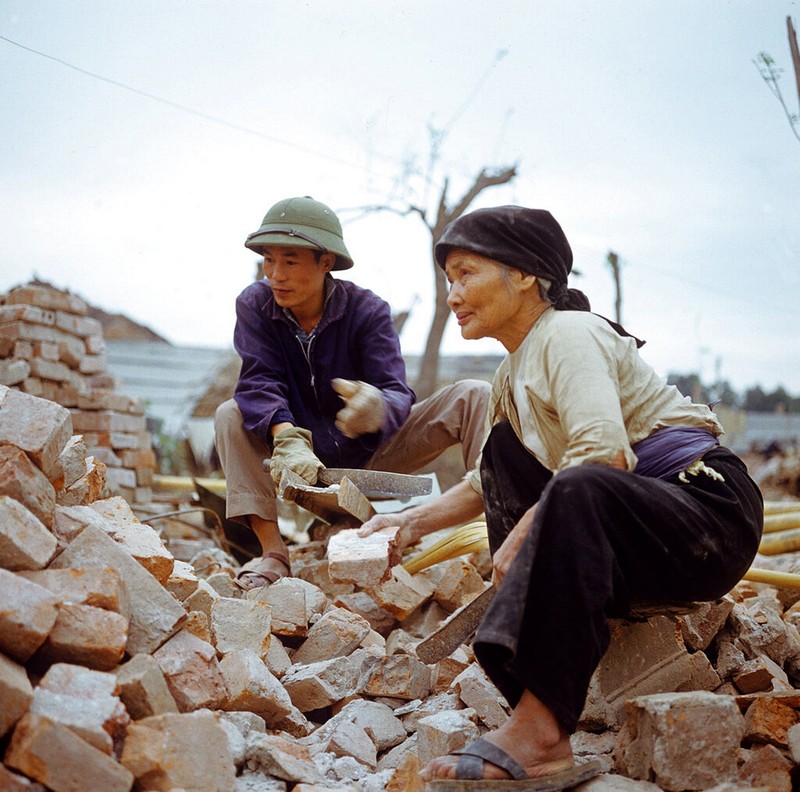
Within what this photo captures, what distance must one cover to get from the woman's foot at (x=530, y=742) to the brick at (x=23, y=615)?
0.98m

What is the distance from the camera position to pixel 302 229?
4.04 metres

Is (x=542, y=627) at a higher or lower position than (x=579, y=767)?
higher

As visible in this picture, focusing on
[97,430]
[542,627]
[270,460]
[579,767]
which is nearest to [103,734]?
[542,627]

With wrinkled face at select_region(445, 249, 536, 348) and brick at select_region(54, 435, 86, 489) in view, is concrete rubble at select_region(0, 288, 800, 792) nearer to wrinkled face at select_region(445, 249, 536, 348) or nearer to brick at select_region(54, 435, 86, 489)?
brick at select_region(54, 435, 86, 489)

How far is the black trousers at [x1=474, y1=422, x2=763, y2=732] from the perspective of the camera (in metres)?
1.97

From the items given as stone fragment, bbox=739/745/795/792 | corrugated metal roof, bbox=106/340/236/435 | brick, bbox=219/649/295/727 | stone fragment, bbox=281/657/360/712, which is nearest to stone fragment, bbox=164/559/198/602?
brick, bbox=219/649/295/727

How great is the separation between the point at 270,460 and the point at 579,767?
6.76ft

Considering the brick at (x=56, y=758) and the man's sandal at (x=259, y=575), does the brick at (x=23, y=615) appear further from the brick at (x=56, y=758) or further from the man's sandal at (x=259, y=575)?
the man's sandal at (x=259, y=575)

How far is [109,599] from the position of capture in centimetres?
223

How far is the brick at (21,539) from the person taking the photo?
221 centimetres

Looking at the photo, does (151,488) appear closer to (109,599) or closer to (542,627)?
(109,599)

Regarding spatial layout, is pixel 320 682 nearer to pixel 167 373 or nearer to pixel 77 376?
pixel 77 376

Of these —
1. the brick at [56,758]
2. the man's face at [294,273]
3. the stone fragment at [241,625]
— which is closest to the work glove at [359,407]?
the man's face at [294,273]

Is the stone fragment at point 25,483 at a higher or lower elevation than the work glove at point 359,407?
lower
